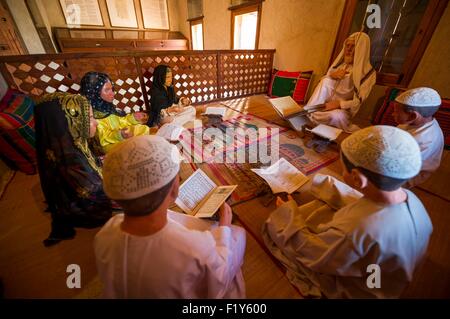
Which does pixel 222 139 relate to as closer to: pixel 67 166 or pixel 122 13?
pixel 67 166

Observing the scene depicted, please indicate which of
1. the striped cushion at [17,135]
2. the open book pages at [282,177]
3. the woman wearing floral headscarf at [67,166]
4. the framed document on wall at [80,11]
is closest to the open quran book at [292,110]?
the open book pages at [282,177]

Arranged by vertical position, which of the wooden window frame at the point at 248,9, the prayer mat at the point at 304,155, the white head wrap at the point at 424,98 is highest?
the wooden window frame at the point at 248,9

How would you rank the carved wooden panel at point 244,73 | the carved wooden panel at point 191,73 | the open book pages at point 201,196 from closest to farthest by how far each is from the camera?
the open book pages at point 201,196, the carved wooden panel at point 191,73, the carved wooden panel at point 244,73

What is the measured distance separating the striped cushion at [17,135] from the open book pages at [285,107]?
2575 mm

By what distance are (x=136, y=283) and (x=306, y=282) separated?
2.74 feet

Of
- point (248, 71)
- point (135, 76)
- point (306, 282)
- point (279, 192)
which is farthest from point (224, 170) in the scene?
point (248, 71)

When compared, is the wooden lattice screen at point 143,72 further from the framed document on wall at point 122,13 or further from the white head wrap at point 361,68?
the framed document on wall at point 122,13

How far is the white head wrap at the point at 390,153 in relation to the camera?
1.97ft

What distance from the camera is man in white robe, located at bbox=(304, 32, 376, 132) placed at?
2242mm

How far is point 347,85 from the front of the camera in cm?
241

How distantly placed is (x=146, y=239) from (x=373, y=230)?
786 mm

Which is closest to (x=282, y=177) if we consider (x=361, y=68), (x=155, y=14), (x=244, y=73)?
(x=361, y=68)

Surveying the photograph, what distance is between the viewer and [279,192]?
1.42 m
